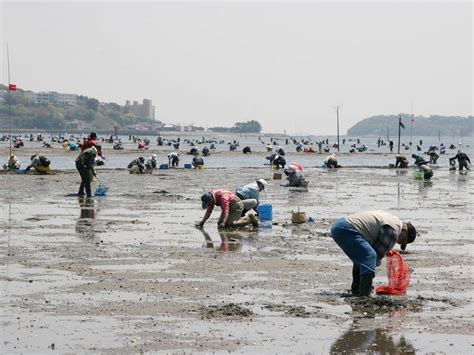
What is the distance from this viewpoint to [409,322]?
391 inches

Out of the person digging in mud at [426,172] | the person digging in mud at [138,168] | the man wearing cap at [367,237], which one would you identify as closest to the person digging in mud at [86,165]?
the person digging in mud at [138,168]

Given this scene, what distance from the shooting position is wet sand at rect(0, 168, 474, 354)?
895 cm

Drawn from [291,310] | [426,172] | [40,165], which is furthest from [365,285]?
[426,172]

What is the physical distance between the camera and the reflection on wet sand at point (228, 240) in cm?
1578

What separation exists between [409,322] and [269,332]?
1624 millimetres

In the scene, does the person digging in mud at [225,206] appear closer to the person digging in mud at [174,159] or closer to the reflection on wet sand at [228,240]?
the reflection on wet sand at [228,240]

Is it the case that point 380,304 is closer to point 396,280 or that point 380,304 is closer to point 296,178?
point 396,280

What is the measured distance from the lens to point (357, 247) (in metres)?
11.4

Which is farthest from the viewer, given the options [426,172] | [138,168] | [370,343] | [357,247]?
[138,168]

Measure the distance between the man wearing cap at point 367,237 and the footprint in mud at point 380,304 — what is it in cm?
25

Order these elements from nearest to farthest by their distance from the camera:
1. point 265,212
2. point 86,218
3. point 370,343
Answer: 1. point 370,343
2. point 265,212
3. point 86,218

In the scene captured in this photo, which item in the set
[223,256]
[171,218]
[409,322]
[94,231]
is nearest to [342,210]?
[171,218]

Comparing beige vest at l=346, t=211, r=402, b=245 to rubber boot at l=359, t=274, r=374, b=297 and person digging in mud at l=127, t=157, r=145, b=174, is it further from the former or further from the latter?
person digging in mud at l=127, t=157, r=145, b=174

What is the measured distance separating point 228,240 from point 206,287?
5027mm
